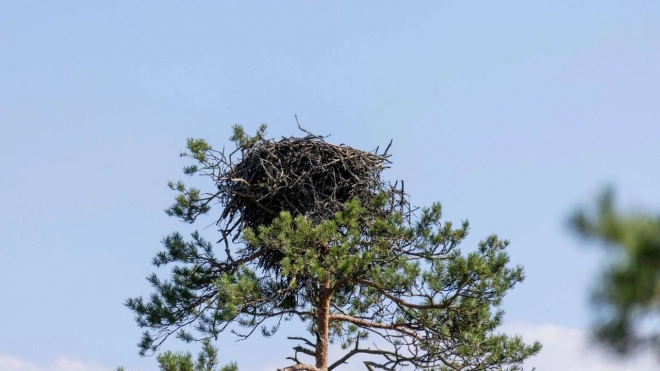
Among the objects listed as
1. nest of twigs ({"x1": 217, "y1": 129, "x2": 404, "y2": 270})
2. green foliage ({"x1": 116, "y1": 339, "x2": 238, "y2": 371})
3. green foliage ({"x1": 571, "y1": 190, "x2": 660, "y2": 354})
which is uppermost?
nest of twigs ({"x1": 217, "y1": 129, "x2": 404, "y2": 270})

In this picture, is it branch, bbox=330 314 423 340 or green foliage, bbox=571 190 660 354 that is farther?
branch, bbox=330 314 423 340

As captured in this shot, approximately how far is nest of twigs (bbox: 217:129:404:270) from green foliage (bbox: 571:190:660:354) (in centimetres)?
631

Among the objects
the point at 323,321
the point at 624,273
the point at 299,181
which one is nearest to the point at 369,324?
the point at 323,321

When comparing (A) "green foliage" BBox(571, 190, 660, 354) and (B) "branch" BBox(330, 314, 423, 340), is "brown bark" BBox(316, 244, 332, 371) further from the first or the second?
(A) "green foliage" BBox(571, 190, 660, 354)

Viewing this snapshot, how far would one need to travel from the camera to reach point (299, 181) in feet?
27.7

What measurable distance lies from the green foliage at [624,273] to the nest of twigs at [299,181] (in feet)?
20.7

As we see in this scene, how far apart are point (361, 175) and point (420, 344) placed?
1729mm

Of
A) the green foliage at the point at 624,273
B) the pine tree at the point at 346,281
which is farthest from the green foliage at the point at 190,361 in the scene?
the green foliage at the point at 624,273

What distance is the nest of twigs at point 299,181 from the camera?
27.7ft

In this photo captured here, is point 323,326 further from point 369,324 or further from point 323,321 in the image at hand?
point 369,324

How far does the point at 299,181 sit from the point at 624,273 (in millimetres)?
6517

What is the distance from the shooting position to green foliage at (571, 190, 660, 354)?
1.96 meters

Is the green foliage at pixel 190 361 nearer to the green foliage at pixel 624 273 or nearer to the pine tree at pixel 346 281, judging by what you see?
the pine tree at pixel 346 281

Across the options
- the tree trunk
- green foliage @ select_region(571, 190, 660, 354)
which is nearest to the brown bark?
the tree trunk
